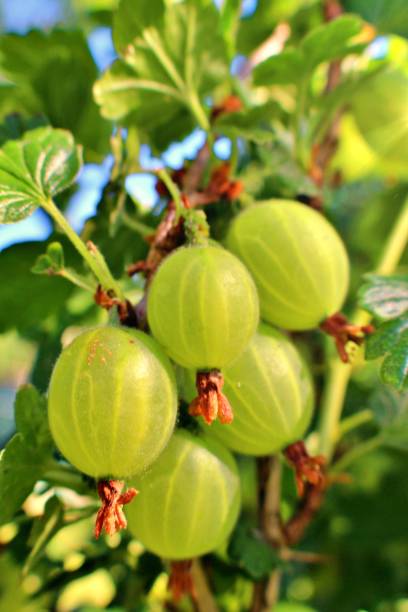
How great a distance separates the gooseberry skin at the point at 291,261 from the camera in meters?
0.81

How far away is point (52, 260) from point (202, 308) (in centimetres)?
21

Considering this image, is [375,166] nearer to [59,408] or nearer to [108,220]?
[108,220]

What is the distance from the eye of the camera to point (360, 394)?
1407 millimetres

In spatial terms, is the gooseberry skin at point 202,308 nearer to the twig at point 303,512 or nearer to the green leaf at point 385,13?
the twig at point 303,512

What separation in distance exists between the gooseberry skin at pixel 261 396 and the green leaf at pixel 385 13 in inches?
30.2

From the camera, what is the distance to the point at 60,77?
1.11 m

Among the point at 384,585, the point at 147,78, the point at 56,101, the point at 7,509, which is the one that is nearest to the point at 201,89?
the point at 147,78

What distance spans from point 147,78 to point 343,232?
2.66 ft

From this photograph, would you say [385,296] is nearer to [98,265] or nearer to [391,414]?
[391,414]

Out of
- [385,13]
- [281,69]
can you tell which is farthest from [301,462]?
[385,13]

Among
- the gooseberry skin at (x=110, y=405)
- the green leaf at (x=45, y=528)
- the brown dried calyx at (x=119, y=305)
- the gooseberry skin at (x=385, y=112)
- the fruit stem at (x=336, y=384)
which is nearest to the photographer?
the gooseberry skin at (x=110, y=405)

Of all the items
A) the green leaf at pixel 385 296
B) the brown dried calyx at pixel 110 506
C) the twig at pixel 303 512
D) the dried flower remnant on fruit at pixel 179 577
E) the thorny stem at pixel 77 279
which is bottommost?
the twig at pixel 303 512

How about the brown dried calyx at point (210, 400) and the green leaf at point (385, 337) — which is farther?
the green leaf at point (385, 337)

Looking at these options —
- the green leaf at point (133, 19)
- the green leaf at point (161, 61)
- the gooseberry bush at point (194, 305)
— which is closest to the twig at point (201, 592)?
the gooseberry bush at point (194, 305)
